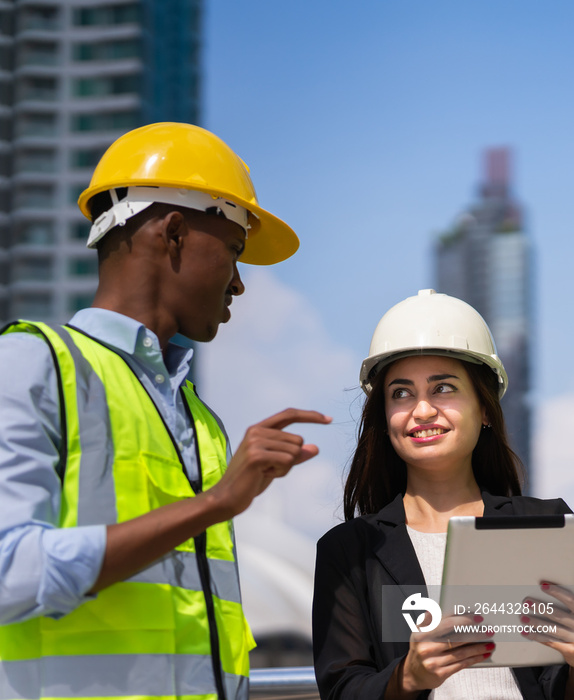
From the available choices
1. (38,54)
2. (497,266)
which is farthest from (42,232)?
(497,266)

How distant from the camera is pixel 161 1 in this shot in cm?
6506

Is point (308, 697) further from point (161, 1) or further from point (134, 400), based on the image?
point (161, 1)

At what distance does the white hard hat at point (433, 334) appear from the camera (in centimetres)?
364

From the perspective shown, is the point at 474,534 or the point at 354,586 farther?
the point at 354,586

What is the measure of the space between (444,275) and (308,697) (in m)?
98.8

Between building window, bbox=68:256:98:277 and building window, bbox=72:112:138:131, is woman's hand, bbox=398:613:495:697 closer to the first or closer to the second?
building window, bbox=68:256:98:277

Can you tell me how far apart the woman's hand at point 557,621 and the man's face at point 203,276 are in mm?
1244

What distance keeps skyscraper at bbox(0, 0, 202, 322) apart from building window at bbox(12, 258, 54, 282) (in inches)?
2.5

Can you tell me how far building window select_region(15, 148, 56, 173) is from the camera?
61625mm

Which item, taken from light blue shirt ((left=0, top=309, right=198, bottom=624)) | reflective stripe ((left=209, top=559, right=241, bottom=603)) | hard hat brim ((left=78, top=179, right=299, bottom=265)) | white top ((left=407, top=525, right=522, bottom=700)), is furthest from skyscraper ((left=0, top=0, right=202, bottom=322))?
light blue shirt ((left=0, top=309, right=198, bottom=624))

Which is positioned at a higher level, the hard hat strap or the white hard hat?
the hard hat strap

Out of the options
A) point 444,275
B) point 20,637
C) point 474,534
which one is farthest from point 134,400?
point 444,275

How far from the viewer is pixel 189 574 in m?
2.51

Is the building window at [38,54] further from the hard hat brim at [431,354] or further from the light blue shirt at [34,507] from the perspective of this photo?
the light blue shirt at [34,507]
